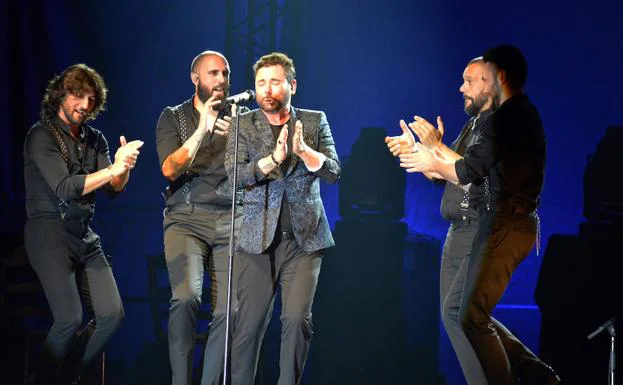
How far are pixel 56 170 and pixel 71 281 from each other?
65 cm

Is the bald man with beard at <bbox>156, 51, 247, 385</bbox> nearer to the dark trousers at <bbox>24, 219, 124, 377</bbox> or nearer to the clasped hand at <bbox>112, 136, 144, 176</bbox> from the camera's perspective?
the clasped hand at <bbox>112, 136, 144, 176</bbox>

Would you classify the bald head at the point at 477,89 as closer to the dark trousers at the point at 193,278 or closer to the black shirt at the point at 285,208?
the black shirt at the point at 285,208

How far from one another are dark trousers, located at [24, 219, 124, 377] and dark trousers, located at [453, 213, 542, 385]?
208 centimetres

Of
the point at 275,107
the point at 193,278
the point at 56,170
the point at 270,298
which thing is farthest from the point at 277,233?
the point at 56,170

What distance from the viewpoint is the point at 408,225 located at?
6312mm

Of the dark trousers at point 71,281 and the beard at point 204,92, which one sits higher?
the beard at point 204,92

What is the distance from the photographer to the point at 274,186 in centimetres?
410

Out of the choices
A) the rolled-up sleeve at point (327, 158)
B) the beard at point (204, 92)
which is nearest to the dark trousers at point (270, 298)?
the rolled-up sleeve at point (327, 158)

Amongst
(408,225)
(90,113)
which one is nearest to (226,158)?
(90,113)

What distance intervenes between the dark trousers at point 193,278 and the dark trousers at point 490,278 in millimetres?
1352

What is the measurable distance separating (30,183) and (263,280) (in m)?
1.53

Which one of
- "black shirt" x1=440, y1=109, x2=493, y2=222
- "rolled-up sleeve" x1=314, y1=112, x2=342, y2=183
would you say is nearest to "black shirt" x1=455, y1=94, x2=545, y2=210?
"black shirt" x1=440, y1=109, x2=493, y2=222

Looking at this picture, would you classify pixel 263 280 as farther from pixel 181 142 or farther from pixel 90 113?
pixel 90 113

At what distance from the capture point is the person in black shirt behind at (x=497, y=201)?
12.7 ft
